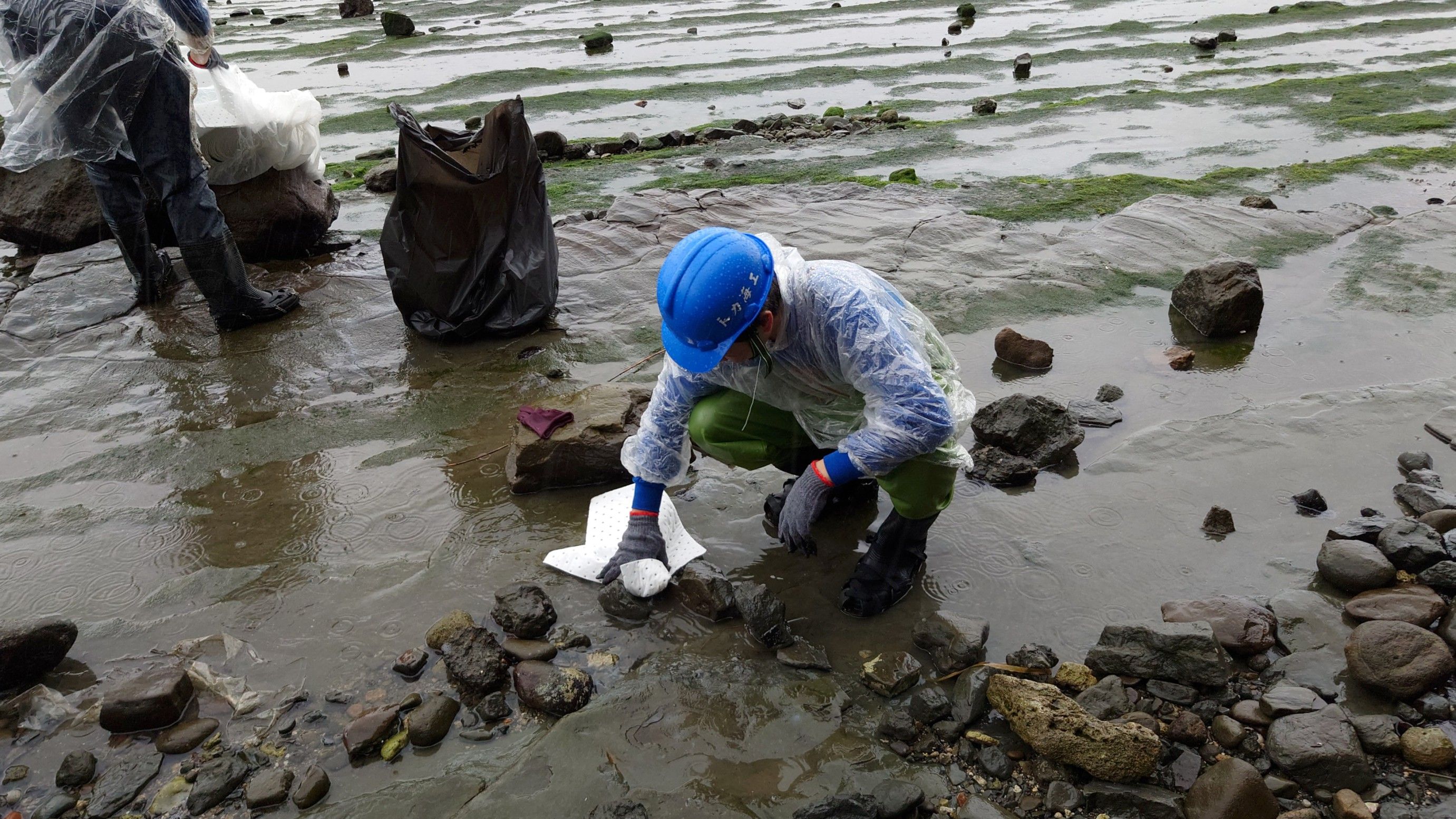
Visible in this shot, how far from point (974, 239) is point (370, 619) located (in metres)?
4.32

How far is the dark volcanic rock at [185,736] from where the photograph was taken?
8.13ft

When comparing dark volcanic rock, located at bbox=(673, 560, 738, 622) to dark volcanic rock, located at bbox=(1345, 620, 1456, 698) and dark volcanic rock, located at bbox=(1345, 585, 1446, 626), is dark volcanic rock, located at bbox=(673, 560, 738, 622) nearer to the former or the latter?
dark volcanic rock, located at bbox=(1345, 620, 1456, 698)

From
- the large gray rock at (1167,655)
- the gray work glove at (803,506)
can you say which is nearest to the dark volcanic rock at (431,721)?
the gray work glove at (803,506)

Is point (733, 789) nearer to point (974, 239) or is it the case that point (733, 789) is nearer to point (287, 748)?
point (287, 748)

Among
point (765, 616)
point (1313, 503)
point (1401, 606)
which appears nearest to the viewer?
point (1401, 606)

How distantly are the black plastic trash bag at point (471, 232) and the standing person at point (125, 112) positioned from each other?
1.01 meters

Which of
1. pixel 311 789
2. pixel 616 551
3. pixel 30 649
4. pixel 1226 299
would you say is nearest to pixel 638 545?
pixel 616 551

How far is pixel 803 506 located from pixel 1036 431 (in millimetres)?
1371

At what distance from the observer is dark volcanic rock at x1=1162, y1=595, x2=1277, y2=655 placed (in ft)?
8.49

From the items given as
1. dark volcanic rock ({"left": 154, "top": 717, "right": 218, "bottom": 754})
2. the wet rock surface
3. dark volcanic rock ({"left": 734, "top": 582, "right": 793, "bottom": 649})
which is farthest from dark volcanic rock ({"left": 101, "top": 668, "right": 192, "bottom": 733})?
the wet rock surface

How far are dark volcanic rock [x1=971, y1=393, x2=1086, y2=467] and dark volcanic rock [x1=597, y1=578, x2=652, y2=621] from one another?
59.0 inches

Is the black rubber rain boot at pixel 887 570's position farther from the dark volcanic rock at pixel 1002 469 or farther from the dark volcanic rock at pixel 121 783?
the dark volcanic rock at pixel 121 783

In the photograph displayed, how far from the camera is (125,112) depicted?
4.56 meters

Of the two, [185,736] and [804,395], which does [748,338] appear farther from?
[185,736]
